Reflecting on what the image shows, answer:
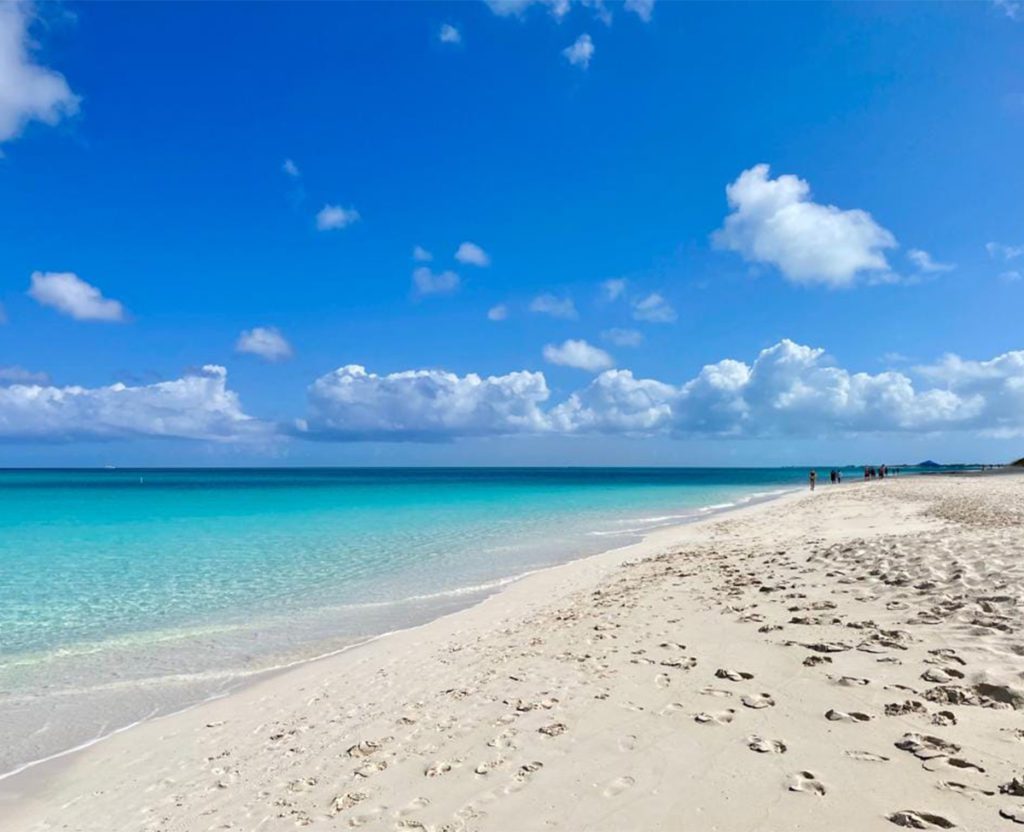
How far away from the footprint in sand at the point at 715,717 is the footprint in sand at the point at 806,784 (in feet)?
3.75

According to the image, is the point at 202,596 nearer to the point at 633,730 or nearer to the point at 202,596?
the point at 202,596

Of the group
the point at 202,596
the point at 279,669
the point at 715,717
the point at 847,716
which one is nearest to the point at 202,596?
the point at 202,596

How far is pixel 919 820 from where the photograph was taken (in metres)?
4.05

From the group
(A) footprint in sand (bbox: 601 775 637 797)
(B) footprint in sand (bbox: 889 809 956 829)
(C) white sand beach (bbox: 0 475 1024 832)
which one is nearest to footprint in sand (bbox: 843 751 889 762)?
(C) white sand beach (bbox: 0 475 1024 832)

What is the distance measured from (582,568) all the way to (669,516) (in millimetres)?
22427

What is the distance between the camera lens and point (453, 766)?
5754 mm

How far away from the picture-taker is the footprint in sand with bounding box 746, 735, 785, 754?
5270 millimetres

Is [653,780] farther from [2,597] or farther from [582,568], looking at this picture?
[2,597]

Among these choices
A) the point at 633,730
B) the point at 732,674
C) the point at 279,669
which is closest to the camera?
the point at 633,730

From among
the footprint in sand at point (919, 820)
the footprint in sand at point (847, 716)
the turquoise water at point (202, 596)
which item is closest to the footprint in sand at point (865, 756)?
the footprint in sand at point (847, 716)

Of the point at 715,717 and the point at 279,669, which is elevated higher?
the point at 715,717

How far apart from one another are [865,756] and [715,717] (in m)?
1.39

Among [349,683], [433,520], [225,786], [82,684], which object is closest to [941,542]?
[349,683]

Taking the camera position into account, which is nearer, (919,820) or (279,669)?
(919,820)
